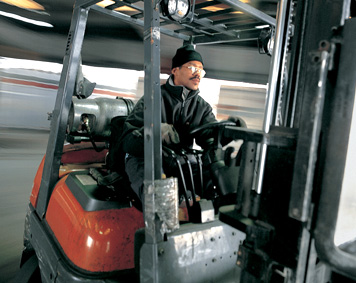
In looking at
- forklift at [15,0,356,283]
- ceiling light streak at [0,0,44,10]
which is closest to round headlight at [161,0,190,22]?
forklift at [15,0,356,283]

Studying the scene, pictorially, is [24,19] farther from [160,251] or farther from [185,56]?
[160,251]

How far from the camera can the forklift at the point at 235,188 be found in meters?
0.94

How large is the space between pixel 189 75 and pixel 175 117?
1.04 ft

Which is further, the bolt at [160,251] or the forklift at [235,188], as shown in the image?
the bolt at [160,251]

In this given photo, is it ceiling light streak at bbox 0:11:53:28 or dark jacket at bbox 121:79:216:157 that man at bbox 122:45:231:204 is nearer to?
dark jacket at bbox 121:79:216:157

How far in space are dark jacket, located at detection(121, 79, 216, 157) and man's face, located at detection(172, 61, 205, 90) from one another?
0.20ft

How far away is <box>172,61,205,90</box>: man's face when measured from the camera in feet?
7.38

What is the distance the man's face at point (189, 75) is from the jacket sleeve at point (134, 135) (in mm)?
433

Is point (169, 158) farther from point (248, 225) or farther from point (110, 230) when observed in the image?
point (248, 225)

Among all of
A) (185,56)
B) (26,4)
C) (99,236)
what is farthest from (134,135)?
(26,4)

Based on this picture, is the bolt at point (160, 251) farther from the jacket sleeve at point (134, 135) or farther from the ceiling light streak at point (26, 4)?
the ceiling light streak at point (26, 4)

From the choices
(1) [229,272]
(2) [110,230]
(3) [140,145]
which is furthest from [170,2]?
(1) [229,272]

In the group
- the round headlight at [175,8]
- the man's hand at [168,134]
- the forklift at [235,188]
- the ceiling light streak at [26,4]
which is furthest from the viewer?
the ceiling light streak at [26,4]

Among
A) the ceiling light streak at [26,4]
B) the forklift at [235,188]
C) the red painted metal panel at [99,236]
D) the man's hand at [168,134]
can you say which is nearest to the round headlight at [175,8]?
the forklift at [235,188]
